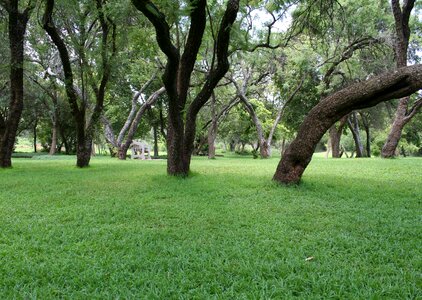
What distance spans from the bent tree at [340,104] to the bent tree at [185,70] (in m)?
2.29

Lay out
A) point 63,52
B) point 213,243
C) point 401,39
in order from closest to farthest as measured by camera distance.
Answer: point 213,243 → point 63,52 → point 401,39

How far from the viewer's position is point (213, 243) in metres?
3.07

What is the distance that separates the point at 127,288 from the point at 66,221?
6.59ft

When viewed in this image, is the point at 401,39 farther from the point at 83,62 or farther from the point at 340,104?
the point at 83,62

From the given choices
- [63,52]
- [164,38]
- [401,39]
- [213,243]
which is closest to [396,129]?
[401,39]

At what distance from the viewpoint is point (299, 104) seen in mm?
19641

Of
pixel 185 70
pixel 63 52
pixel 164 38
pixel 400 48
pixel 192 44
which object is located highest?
pixel 400 48

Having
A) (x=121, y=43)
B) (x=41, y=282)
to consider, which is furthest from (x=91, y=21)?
(x=41, y=282)

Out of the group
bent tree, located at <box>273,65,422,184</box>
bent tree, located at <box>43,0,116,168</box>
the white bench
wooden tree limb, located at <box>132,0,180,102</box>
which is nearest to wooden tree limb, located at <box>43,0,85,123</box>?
bent tree, located at <box>43,0,116,168</box>

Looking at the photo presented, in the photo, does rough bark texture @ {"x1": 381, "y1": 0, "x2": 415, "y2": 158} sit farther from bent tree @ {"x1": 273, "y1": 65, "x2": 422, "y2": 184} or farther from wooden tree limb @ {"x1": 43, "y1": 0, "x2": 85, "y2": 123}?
wooden tree limb @ {"x1": 43, "y1": 0, "x2": 85, "y2": 123}

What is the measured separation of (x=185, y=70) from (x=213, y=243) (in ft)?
16.8

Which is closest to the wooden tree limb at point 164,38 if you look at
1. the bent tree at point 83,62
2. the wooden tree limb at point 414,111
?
the bent tree at point 83,62

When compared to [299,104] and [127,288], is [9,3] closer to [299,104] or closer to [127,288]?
Answer: [127,288]

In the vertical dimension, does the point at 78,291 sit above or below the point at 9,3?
below
